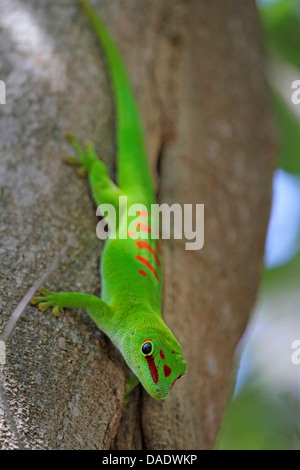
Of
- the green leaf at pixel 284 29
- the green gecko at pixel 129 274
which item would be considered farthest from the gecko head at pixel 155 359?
the green leaf at pixel 284 29

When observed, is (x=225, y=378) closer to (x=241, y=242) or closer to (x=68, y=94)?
(x=241, y=242)

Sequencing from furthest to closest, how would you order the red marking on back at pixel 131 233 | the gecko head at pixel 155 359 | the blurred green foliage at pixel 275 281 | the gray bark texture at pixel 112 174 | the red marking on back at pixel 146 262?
the blurred green foliage at pixel 275 281
the red marking on back at pixel 131 233
the red marking on back at pixel 146 262
the gecko head at pixel 155 359
the gray bark texture at pixel 112 174

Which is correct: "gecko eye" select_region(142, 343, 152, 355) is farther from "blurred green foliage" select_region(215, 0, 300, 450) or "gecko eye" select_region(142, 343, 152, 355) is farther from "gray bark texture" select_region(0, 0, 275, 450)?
"blurred green foliage" select_region(215, 0, 300, 450)

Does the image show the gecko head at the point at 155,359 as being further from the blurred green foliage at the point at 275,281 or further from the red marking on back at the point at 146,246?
the blurred green foliage at the point at 275,281

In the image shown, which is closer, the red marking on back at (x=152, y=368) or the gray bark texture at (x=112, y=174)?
the gray bark texture at (x=112, y=174)

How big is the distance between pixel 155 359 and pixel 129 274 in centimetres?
53

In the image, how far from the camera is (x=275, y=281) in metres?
4.68

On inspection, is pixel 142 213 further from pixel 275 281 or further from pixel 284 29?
pixel 284 29

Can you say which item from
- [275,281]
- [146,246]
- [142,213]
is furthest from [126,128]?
[275,281]

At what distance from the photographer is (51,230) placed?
7.15 ft

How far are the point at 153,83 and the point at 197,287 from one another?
1.49m

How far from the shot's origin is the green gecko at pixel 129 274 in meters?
1.95

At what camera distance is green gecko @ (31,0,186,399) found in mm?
1950

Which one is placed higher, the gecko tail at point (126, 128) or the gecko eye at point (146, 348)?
the gecko tail at point (126, 128)
